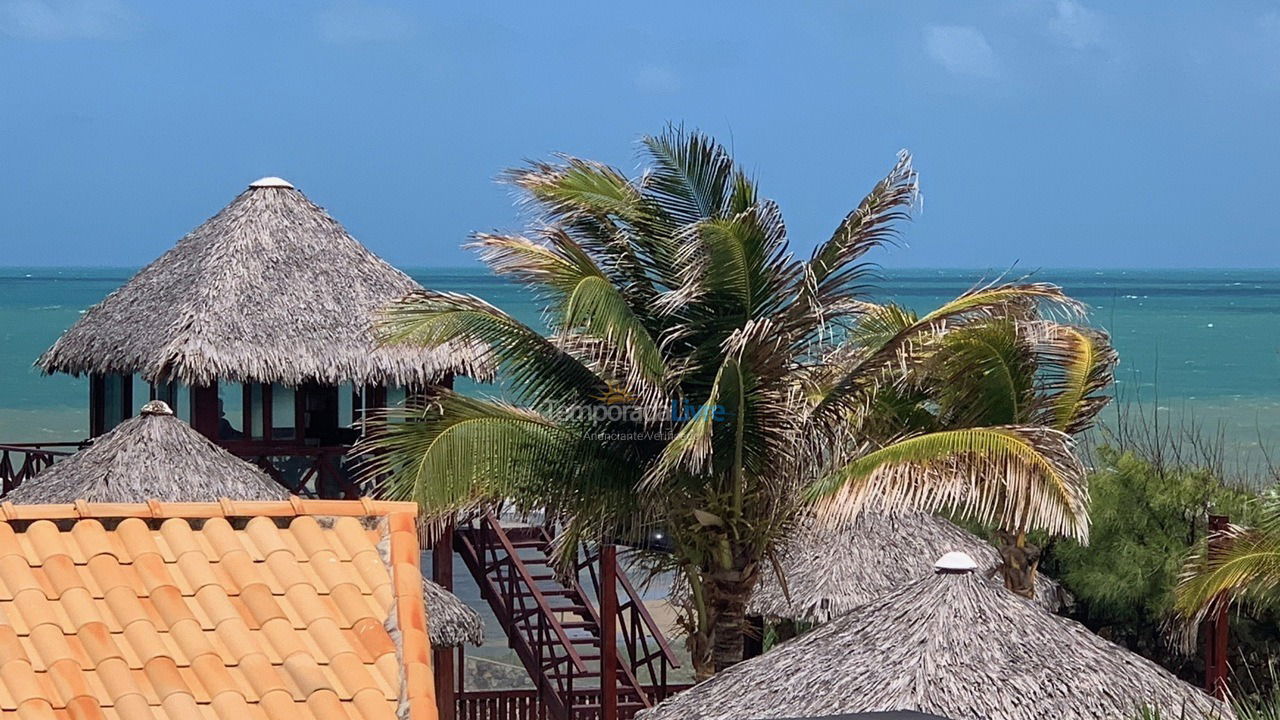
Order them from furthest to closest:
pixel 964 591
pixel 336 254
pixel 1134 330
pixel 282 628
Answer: pixel 1134 330 < pixel 336 254 < pixel 964 591 < pixel 282 628

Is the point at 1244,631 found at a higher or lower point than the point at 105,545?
lower

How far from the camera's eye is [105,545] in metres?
5.95

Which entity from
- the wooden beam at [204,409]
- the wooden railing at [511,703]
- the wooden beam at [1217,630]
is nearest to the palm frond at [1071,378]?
the wooden beam at [1217,630]

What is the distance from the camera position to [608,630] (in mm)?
13125

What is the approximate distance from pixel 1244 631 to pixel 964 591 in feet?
19.4

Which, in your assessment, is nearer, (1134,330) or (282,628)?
(282,628)

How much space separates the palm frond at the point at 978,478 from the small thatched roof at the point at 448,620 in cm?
458

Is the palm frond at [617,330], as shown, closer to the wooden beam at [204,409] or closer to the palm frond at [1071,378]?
the palm frond at [1071,378]

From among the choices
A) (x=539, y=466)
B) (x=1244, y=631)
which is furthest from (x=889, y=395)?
(x=1244, y=631)

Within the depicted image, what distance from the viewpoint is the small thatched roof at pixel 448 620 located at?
1378 cm

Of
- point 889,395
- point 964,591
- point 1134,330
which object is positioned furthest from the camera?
point 1134,330

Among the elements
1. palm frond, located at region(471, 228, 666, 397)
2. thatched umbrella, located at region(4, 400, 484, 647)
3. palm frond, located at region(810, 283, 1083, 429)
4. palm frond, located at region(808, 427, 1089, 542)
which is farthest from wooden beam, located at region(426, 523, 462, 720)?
palm frond, located at region(808, 427, 1089, 542)

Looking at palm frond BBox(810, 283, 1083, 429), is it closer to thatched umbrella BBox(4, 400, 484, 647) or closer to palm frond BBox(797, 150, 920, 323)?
palm frond BBox(797, 150, 920, 323)

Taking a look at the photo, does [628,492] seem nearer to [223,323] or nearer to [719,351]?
[719,351]
